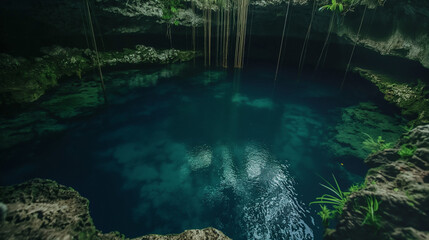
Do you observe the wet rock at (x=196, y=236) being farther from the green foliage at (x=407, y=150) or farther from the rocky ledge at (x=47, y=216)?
the green foliage at (x=407, y=150)

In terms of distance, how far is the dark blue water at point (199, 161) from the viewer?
3.25 meters

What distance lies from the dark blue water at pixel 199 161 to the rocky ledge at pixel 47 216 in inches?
39.8

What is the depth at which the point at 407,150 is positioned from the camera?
2225 mm

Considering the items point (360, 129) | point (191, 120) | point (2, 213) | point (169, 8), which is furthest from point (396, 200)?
point (169, 8)

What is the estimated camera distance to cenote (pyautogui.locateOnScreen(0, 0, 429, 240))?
10.3 feet

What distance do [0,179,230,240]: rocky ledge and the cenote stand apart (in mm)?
16

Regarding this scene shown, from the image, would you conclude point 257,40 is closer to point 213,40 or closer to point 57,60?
point 213,40

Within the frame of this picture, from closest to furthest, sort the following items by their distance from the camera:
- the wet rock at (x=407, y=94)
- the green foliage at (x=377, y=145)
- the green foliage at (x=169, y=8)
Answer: the green foliage at (x=377, y=145)
the wet rock at (x=407, y=94)
the green foliage at (x=169, y=8)

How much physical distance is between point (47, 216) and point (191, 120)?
171 inches

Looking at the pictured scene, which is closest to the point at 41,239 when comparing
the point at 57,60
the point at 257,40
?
the point at 57,60

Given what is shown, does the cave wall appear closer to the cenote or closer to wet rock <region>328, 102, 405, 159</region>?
Answer: the cenote

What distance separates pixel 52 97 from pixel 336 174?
8.78 m

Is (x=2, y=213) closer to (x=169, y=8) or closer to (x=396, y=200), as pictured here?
(x=396, y=200)

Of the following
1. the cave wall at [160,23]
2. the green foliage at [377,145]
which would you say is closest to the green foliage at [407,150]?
the green foliage at [377,145]
